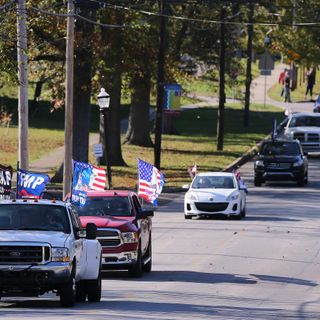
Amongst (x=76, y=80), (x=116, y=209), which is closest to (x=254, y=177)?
(x=76, y=80)

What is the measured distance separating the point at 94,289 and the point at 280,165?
1068 inches

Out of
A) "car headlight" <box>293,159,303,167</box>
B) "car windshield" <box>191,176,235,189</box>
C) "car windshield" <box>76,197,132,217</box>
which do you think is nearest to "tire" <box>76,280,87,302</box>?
"car windshield" <box>76,197,132,217</box>

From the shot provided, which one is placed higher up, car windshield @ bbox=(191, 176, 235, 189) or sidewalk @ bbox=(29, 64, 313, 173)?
car windshield @ bbox=(191, 176, 235, 189)

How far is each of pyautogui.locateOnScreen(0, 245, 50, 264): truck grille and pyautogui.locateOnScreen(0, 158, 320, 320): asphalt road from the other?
0.74 m

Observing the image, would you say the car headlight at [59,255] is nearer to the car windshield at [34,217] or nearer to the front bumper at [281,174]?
the car windshield at [34,217]

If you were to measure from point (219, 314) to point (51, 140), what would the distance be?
1664 inches

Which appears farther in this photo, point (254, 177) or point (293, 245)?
point (254, 177)

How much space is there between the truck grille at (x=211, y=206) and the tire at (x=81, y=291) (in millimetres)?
16218

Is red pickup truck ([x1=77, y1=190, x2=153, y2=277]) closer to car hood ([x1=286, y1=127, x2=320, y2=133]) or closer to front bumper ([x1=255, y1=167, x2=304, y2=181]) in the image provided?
front bumper ([x1=255, y1=167, x2=304, y2=181])

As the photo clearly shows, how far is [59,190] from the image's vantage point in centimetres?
4091

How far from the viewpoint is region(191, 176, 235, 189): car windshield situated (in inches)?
1425

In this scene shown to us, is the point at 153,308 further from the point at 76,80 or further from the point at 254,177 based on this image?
the point at 254,177

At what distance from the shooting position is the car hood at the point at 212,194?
1393 inches

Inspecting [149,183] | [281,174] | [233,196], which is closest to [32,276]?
[149,183]
